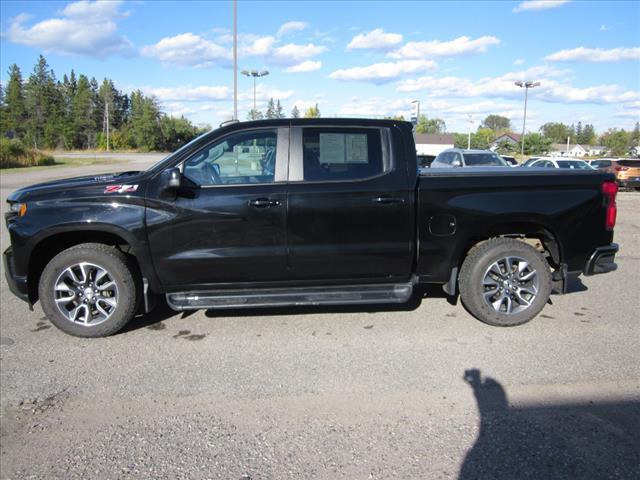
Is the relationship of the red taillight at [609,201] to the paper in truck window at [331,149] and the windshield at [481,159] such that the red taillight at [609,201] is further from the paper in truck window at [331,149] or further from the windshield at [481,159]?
the windshield at [481,159]

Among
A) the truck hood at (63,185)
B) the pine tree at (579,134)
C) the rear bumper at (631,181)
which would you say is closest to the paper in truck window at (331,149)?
the truck hood at (63,185)

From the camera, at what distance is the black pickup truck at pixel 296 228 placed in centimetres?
442

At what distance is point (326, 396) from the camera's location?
3.47 meters

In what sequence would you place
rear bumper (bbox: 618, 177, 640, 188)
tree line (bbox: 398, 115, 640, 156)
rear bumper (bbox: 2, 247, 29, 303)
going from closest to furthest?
rear bumper (bbox: 2, 247, 29, 303)
rear bumper (bbox: 618, 177, 640, 188)
tree line (bbox: 398, 115, 640, 156)

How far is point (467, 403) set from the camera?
3.35m

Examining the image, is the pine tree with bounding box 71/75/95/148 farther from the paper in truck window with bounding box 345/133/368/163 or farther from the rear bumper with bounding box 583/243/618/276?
the rear bumper with bounding box 583/243/618/276

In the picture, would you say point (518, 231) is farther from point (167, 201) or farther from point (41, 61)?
point (41, 61)

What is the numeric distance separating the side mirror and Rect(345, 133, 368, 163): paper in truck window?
59.8 inches

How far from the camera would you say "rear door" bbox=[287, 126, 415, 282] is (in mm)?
4496

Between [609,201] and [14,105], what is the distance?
341 ft

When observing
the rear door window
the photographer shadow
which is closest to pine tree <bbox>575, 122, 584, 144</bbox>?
the rear door window

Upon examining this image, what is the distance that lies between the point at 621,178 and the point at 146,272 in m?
23.1

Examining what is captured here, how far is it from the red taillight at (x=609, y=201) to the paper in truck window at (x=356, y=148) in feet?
7.49

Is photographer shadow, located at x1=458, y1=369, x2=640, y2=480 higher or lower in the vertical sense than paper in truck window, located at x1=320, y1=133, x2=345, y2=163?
lower
